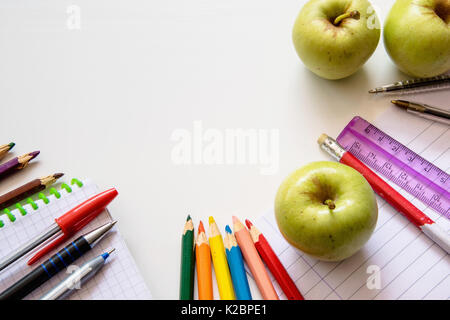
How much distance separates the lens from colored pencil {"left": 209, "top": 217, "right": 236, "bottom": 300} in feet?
3.06

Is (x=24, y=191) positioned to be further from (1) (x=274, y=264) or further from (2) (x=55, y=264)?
(1) (x=274, y=264)

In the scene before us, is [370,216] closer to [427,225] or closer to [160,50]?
[427,225]

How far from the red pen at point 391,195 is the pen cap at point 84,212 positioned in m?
0.50

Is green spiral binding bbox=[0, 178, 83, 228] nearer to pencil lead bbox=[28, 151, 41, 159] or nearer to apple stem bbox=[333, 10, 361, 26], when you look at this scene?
pencil lead bbox=[28, 151, 41, 159]

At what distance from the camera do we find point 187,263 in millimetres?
953

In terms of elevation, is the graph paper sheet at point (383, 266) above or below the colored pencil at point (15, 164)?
below

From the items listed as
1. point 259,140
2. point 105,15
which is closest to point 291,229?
point 259,140

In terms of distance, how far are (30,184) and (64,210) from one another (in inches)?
4.1

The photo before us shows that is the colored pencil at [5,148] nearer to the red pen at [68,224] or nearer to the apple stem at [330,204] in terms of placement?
the red pen at [68,224]

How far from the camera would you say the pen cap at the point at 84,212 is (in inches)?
37.5

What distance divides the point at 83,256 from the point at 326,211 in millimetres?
530

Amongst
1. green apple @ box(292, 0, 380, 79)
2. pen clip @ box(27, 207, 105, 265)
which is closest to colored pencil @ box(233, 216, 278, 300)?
pen clip @ box(27, 207, 105, 265)

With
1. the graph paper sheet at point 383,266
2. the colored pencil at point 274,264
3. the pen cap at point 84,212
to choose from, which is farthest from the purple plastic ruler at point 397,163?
the pen cap at point 84,212

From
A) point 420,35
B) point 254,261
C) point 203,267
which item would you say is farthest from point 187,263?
point 420,35
